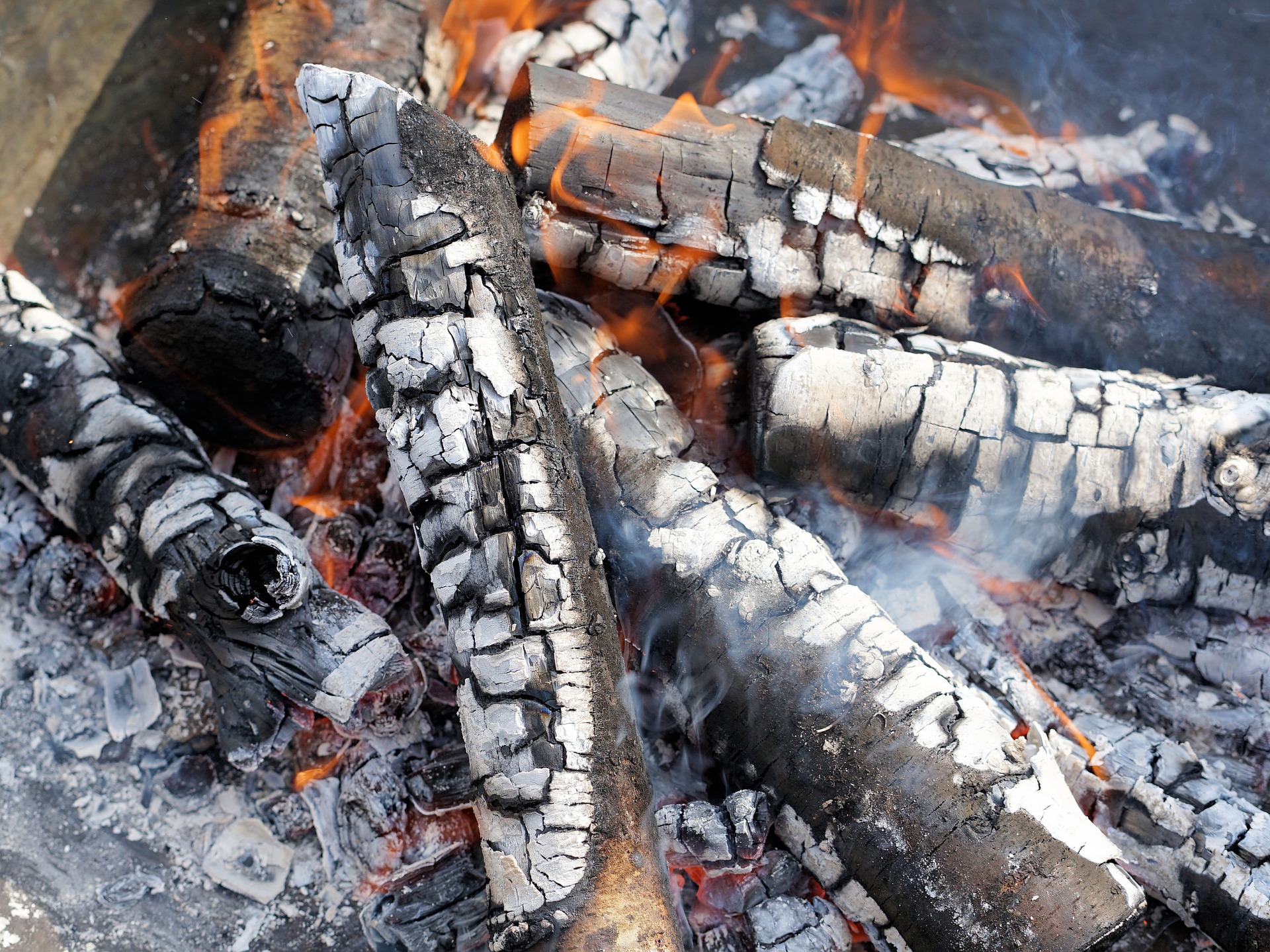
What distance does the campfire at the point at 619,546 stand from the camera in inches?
74.0

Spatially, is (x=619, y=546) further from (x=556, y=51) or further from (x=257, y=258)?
(x=556, y=51)

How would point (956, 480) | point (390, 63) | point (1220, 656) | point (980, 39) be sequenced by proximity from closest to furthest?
point (956, 480) < point (1220, 656) < point (390, 63) < point (980, 39)

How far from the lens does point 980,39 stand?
3.58 m

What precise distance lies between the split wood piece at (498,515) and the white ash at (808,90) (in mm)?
1792

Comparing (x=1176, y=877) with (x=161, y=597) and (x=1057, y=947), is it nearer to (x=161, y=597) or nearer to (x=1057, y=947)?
(x=1057, y=947)

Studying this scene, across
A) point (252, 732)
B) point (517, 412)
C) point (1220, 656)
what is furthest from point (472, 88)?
point (1220, 656)

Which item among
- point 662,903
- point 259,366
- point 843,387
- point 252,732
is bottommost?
point 252,732

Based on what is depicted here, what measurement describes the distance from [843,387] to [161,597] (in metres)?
1.98

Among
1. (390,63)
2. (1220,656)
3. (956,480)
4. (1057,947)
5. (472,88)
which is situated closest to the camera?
(1057,947)

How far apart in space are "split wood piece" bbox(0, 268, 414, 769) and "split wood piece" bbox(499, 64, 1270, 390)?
1151 mm

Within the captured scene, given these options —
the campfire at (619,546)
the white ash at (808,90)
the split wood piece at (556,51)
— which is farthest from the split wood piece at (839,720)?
the white ash at (808,90)

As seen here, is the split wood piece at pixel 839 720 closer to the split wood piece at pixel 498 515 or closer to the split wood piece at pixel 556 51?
the split wood piece at pixel 498 515

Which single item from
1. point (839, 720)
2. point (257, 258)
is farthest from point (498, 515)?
point (257, 258)

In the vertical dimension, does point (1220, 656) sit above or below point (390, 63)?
below
